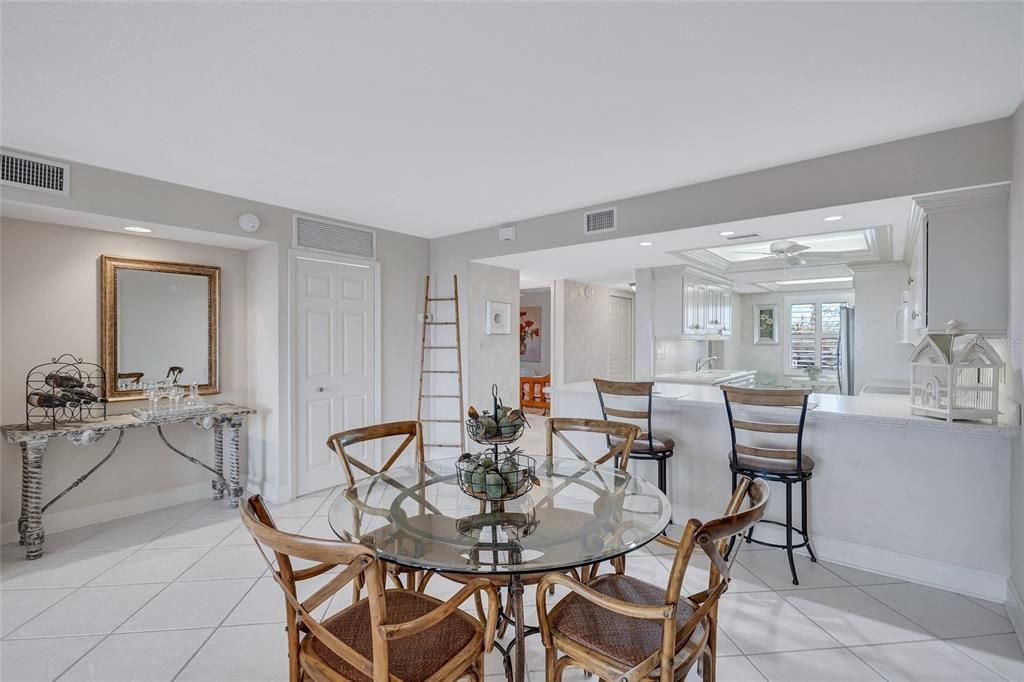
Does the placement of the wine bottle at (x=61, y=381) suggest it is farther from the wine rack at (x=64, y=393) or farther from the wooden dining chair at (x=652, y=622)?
the wooden dining chair at (x=652, y=622)

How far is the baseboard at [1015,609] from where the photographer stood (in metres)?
2.14

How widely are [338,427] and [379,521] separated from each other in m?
Result: 2.77

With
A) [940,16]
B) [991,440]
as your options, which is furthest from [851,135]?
[991,440]

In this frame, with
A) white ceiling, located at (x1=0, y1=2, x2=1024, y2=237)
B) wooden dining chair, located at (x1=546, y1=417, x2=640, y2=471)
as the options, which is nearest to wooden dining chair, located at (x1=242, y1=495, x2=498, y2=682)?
wooden dining chair, located at (x1=546, y1=417, x2=640, y2=471)

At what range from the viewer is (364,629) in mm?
1503

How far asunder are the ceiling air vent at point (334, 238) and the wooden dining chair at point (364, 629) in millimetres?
3141

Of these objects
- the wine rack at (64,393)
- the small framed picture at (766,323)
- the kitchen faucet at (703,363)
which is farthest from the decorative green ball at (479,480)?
the small framed picture at (766,323)

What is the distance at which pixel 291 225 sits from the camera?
4.04 meters

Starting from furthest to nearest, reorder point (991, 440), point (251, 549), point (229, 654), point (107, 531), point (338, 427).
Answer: point (338, 427) → point (107, 531) → point (251, 549) → point (991, 440) → point (229, 654)

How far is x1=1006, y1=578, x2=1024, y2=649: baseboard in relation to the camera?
7.02 ft

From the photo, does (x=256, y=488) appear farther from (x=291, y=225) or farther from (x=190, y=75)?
(x=190, y=75)

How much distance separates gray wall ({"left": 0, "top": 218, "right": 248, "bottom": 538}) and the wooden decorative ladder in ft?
6.50

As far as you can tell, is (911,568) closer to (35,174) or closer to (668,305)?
(668,305)

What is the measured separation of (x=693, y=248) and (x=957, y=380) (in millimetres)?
2060
